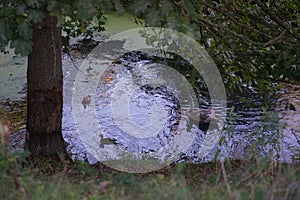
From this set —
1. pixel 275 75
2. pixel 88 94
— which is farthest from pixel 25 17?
pixel 88 94

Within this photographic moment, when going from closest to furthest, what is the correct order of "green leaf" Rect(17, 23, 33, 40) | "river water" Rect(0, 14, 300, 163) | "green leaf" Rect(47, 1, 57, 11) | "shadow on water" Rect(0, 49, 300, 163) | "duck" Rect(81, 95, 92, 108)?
"green leaf" Rect(47, 1, 57, 11) → "green leaf" Rect(17, 23, 33, 40) → "shadow on water" Rect(0, 49, 300, 163) → "river water" Rect(0, 14, 300, 163) → "duck" Rect(81, 95, 92, 108)

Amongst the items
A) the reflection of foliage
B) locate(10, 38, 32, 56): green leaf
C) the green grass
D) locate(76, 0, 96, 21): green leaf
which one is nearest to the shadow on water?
the reflection of foliage

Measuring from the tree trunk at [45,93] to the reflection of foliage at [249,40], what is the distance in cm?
108

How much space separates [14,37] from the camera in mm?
2682

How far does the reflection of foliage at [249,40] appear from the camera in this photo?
345cm

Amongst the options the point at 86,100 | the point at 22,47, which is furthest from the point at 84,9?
the point at 86,100

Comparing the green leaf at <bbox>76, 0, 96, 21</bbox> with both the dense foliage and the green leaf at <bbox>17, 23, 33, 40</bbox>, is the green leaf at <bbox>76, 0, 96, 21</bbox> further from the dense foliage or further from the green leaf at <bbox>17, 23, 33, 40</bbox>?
the green leaf at <bbox>17, 23, 33, 40</bbox>

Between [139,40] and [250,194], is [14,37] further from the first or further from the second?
[139,40]

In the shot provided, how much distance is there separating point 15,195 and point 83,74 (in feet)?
15.0

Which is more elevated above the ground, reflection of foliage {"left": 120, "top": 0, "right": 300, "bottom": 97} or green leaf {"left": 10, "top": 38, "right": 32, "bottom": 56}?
reflection of foliage {"left": 120, "top": 0, "right": 300, "bottom": 97}

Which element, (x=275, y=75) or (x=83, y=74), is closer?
(x=275, y=75)

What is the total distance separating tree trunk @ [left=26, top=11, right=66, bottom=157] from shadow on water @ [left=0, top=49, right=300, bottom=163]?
48 centimetres

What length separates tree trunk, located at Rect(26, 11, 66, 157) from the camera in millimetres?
3543

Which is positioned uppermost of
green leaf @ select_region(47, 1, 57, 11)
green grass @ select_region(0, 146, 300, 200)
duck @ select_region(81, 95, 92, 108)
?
green leaf @ select_region(47, 1, 57, 11)
